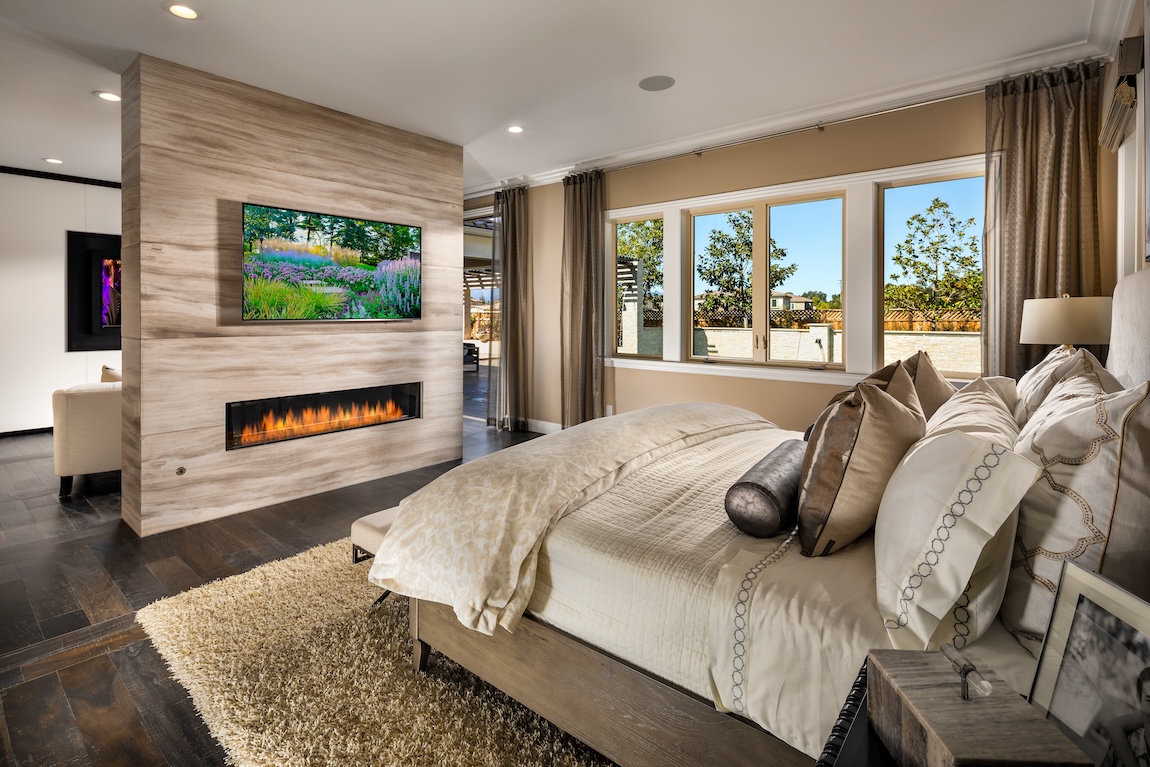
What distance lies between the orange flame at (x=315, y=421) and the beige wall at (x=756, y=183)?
2.06 m

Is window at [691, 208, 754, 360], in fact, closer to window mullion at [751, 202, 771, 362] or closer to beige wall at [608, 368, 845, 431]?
window mullion at [751, 202, 771, 362]

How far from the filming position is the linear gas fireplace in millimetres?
3912

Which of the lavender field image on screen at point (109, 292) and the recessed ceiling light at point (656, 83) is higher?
the recessed ceiling light at point (656, 83)

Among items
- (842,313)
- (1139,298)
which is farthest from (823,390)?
(1139,298)

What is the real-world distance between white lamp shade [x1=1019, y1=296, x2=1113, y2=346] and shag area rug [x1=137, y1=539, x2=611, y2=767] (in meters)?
2.80

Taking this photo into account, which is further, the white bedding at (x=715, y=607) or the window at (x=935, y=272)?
the window at (x=935, y=272)

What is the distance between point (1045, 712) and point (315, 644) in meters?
2.24

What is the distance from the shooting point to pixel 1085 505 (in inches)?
41.2

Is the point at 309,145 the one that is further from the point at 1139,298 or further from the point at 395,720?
the point at 1139,298

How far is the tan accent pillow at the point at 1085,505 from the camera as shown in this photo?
984 millimetres

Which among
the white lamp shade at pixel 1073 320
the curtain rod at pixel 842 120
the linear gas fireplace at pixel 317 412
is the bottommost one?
the linear gas fireplace at pixel 317 412

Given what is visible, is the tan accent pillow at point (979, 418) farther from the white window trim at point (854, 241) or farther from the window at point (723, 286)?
the window at point (723, 286)

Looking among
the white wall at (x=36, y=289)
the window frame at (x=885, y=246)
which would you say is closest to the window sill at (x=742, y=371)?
the window frame at (x=885, y=246)

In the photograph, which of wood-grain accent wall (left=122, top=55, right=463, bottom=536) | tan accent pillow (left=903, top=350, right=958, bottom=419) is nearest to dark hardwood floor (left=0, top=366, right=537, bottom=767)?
wood-grain accent wall (left=122, top=55, right=463, bottom=536)
